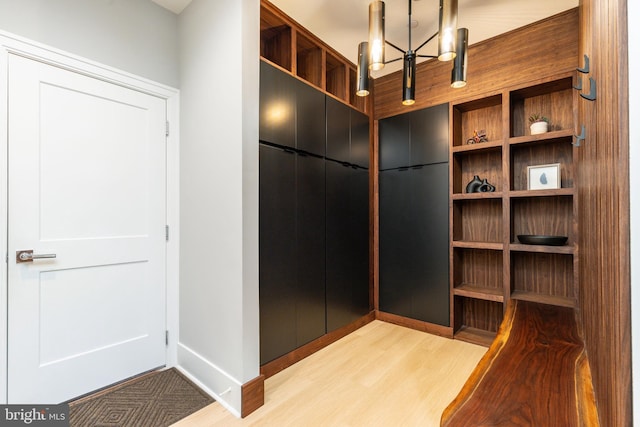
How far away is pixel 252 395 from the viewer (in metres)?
1.83

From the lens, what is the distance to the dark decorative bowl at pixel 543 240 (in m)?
2.37

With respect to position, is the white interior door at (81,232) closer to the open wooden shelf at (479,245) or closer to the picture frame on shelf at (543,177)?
the open wooden shelf at (479,245)

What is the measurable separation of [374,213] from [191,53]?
2.31 meters

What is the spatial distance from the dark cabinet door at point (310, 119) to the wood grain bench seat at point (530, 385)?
6.25ft

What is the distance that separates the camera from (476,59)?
9.20ft

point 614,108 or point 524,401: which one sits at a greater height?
point 614,108

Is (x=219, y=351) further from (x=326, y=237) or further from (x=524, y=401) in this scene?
(x=524, y=401)

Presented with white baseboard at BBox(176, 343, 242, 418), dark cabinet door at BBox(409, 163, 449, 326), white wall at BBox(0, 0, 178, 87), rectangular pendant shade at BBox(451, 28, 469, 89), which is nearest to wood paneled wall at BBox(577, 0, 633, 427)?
rectangular pendant shade at BBox(451, 28, 469, 89)

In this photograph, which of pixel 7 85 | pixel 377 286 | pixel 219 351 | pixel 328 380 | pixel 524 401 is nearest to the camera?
pixel 524 401

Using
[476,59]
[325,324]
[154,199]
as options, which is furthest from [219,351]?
[476,59]

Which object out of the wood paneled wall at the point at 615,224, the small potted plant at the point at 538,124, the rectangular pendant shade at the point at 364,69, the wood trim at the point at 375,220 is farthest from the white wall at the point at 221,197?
the small potted plant at the point at 538,124

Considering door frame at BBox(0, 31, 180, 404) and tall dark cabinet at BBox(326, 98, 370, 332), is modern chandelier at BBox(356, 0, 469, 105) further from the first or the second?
door frame at BBox(0, 31, 180, 404)

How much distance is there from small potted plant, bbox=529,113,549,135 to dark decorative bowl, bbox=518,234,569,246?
0.88 meters

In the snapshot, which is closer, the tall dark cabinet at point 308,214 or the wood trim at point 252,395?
the wood trim at point 252,395
